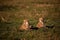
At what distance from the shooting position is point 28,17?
11.3 ft

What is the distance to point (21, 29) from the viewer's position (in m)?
3.36

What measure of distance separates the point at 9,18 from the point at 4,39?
0.46 m

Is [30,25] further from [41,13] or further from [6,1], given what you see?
[6,1]

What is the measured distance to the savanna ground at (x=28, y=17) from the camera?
332 centimetres

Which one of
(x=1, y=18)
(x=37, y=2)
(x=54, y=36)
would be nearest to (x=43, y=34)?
(x=54, y=36)

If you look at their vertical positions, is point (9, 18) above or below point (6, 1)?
below

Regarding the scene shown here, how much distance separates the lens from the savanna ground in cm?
332

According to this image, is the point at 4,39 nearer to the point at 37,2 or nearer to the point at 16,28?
the point at 16,28

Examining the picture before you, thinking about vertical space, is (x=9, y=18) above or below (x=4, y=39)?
above

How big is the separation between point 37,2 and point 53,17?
1.55 feet

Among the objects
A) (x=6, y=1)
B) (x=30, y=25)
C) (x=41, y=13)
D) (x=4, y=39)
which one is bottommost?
Answer: (x=4, y=39)

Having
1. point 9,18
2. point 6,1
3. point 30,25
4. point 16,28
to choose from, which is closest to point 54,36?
point 30,25

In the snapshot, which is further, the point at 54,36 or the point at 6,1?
the point at 6,1

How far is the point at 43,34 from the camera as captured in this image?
334 cm
